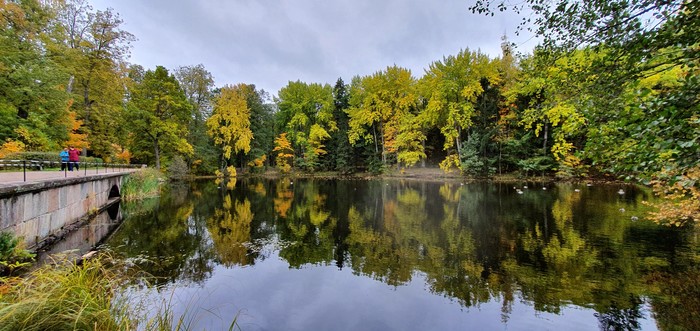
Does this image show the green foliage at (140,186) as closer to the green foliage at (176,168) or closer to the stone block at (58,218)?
the green foliage at (176,168)

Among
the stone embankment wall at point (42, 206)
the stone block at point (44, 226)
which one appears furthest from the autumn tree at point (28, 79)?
the stone block at point (44, 226)

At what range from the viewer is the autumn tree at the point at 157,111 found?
89.9 feet

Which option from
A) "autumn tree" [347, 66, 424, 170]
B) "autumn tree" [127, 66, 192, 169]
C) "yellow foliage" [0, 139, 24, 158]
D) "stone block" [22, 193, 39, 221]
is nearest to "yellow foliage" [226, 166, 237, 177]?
"autumn tree" [127, 66, 192, 169]

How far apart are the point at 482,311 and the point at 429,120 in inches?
1173

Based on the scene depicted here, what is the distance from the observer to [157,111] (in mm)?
28797

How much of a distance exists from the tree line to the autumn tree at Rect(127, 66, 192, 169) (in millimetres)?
135

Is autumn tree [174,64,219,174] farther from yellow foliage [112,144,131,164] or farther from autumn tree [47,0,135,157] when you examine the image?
autumn tree [47,0,135,157]

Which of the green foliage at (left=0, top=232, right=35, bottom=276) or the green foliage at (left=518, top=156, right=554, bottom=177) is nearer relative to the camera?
the green foliage at (left=0, top=232, right=35, bottom=276)

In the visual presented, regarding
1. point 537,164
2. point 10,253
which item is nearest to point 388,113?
point 537,164

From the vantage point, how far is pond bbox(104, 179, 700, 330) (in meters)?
5.18

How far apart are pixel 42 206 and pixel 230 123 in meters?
29.0

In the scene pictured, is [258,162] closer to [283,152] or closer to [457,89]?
[283,152]

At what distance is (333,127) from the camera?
40.4 m

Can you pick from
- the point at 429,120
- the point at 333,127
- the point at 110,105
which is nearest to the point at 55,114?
the point at 110,105
